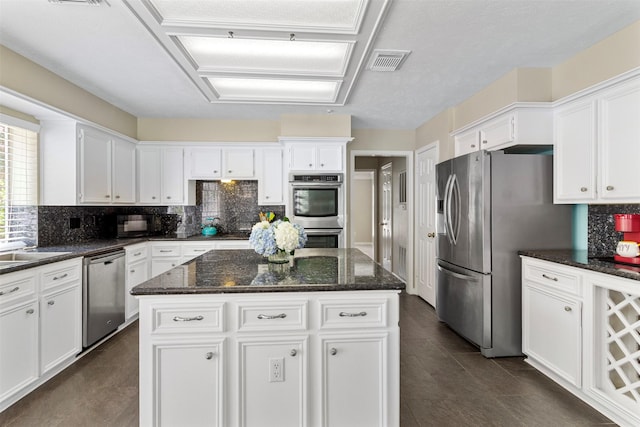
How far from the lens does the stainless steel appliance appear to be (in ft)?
13.7

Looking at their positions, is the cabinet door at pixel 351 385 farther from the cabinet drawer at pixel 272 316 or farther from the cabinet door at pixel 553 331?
the cabinet door at pixel 553 331

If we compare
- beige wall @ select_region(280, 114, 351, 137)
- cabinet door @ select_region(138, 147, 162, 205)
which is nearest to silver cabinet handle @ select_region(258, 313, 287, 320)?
beige wall @ select_region(280, 114, 351, 137)

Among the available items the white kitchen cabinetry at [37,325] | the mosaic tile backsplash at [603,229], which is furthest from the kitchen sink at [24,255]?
the mosaic tile backsplash at [603,229]

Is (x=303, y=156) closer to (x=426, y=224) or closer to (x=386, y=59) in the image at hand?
(x=386, y=59)

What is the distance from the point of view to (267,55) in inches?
106

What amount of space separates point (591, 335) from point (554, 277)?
0.44 meters

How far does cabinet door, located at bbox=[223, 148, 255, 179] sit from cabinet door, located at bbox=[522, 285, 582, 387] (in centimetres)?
356

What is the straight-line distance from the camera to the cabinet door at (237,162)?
4.50 metres

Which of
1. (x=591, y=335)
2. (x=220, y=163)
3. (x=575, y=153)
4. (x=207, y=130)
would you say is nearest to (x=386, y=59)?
(x=575, y=153)

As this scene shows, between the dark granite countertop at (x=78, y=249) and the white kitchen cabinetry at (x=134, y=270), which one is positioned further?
the white kitchen cabinetry at (x=134, y=270)

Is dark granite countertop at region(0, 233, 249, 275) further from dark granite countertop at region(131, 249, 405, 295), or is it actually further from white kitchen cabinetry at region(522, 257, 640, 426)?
white kitchen cabinetry at region(522, 257, 640, 426)

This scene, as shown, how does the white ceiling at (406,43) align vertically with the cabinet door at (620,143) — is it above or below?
above

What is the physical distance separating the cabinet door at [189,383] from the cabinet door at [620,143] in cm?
274

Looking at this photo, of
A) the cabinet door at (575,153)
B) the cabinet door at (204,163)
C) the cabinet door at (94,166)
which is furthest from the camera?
the cabinet door at (204,163)
